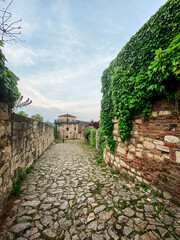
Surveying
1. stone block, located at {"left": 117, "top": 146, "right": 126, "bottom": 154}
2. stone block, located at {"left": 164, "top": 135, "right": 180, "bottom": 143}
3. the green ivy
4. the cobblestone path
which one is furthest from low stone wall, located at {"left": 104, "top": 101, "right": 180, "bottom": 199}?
the green ivy

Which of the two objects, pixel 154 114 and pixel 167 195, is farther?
pixel 154 114

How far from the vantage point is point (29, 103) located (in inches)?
308

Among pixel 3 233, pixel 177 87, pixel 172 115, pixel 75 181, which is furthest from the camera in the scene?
pixel 75 181

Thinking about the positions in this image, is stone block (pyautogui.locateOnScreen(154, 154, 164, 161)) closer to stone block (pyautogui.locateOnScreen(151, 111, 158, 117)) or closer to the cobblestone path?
the cobblestone path

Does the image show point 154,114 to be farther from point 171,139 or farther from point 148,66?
point 148,66

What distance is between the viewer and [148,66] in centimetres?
273

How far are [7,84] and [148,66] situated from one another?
3.50m

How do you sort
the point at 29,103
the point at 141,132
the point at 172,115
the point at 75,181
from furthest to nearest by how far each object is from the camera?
the point at 29,103, the point at 75,181, the point at 141,132, the point at 172,115

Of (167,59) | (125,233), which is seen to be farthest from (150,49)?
(125,233)

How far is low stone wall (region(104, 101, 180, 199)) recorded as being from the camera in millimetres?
2205

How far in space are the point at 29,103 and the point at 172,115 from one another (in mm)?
8817

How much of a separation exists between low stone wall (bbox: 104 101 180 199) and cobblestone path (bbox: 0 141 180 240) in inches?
14.1

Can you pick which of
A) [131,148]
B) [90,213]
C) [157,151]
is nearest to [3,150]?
[90,213]

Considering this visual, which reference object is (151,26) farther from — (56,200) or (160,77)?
(56,200)
